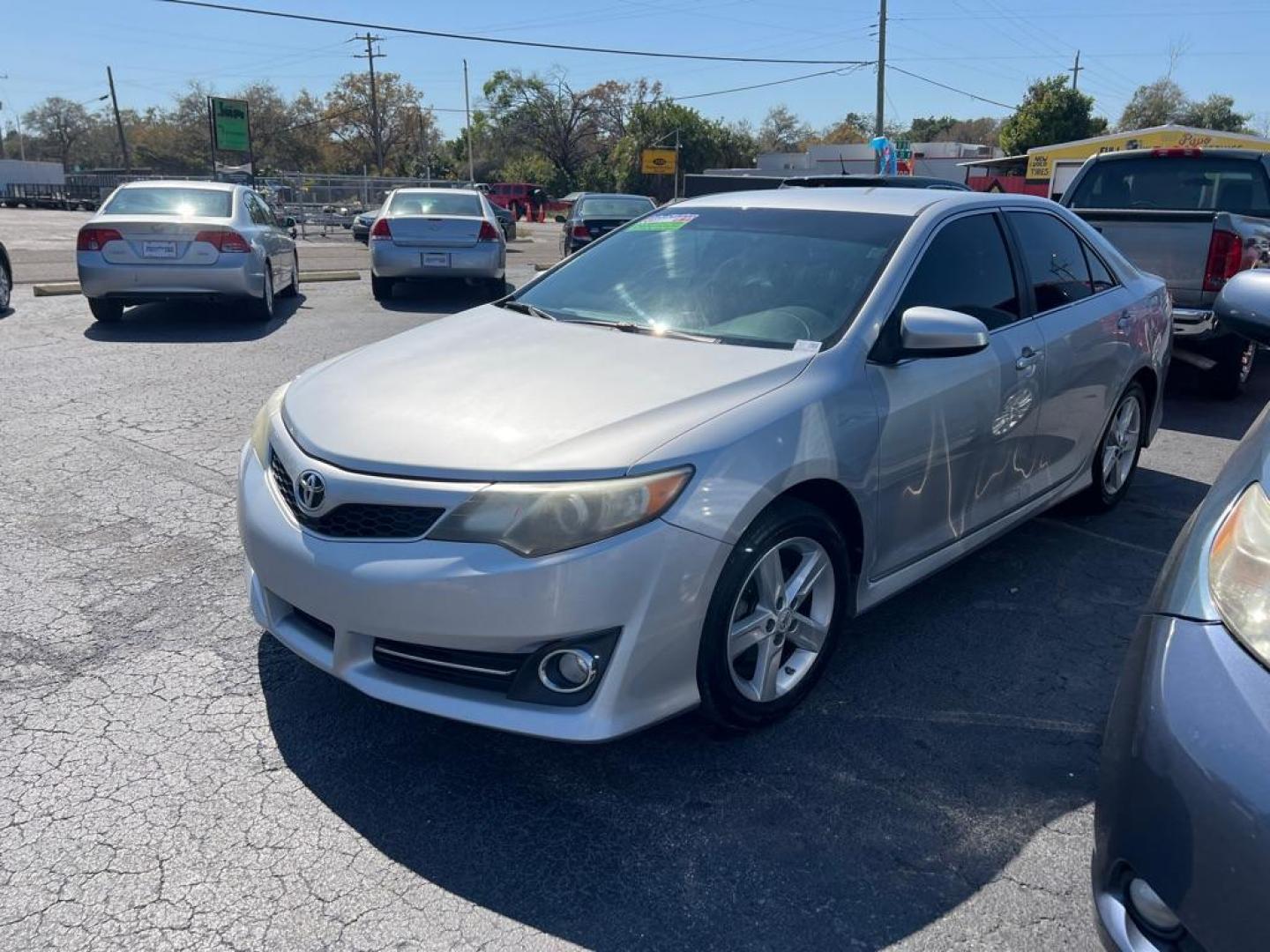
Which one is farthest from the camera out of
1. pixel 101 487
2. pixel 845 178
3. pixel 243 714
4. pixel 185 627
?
pixel 845 178

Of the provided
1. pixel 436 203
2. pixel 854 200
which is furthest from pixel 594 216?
pixel 854 200

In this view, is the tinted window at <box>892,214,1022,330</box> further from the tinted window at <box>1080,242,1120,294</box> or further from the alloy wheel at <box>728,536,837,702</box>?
the alloy wheel at <box>728,536,837,702</box>

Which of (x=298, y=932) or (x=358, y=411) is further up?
(x=358, y=411)

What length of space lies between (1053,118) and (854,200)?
5425 centimetres

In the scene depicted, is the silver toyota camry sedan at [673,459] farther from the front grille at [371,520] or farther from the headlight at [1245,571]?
the headlight at [1245,571]

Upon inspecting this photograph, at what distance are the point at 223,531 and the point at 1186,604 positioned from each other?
4048 millimetres

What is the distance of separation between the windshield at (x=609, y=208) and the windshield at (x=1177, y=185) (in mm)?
10179

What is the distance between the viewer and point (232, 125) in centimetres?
4547

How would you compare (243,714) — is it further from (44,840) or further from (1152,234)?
(1152,234)

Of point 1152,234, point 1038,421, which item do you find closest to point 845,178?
point 1152,234

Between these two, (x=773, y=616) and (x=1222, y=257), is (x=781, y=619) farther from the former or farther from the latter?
(x=1222, y=257)

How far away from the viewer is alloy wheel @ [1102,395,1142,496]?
5105 mm

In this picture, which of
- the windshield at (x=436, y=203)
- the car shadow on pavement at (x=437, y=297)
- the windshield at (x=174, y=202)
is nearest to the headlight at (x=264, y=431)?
the windshield at (x=174, y=202)

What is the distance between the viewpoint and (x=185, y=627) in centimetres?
377
